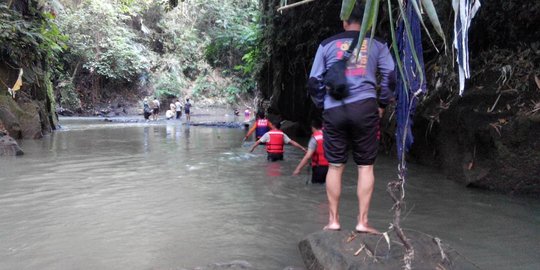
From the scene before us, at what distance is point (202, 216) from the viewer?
4832mm

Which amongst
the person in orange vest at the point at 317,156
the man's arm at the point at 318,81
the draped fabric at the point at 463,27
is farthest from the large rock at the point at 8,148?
the draped fabric at the point at 463,27

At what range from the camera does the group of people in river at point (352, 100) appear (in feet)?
11.1

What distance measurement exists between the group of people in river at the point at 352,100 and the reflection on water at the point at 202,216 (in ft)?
2.58

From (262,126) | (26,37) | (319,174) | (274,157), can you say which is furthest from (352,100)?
(26,37)

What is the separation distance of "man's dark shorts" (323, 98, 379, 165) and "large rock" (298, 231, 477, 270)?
60cm

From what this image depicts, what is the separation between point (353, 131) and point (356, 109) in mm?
174

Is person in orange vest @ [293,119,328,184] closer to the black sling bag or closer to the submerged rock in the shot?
the black sling bag

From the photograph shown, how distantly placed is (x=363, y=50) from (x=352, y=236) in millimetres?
1398

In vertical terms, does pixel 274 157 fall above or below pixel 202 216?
above

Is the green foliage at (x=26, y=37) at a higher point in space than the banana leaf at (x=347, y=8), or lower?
higher

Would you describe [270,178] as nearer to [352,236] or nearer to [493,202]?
[493,202]

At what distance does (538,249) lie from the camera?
3.71 m

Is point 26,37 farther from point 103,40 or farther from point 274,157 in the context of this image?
point 103,40

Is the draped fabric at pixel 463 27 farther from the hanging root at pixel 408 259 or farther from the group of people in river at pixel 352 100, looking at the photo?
the hanging root at pixel 408 259
